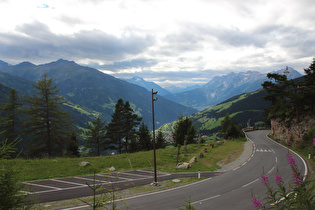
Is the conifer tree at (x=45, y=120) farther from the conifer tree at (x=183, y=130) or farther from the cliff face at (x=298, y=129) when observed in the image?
the cliff face at (x=298, y=129)

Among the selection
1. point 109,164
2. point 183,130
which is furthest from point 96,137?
point 183,130

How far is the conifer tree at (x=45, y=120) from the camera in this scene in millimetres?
28891

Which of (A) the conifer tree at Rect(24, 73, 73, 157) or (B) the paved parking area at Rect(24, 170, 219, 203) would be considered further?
(A) the conifer tree at Rect(24, 73, 73, 157)

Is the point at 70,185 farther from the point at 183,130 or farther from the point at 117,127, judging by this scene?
the point at 183,130

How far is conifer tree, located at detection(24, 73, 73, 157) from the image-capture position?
1137 inches

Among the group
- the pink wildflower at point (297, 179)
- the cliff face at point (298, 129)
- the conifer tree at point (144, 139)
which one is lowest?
the conifer tree at point (144, 139)

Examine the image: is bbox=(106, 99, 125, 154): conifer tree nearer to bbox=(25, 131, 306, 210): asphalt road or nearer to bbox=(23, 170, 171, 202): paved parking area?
A: bbox=(25, 131, 306, 210): asphalt road

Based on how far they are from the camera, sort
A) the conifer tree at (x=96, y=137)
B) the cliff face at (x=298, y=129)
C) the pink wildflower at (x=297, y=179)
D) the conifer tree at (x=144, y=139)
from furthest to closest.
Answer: the conifer tree at (x=144, y=139) → the conifer tree at (x=96, y=137) → the cliff face at (x=298, y=129) → the pink wildflower at (x=297, y=179)

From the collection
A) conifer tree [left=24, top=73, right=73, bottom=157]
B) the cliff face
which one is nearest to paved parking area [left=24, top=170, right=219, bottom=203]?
conifer tree [left=24, top=73, right=73, bottom=157]

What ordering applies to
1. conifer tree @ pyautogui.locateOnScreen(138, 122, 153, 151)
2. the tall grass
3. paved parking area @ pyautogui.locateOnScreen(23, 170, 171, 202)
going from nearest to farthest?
paved parking area @ pyautogui.locateOnScreen(23, 170, 171, 202)
the tall grass
conifer tree @ pyautogui.locateOnScreen(138, 122, 153, 151)

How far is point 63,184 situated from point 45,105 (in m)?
17.2

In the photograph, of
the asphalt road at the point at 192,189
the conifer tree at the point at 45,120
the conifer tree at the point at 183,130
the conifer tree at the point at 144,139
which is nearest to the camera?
the asphalt road at the point at 192,189

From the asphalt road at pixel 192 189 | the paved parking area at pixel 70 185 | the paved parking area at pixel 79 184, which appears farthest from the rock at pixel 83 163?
the asphalt road at pixel 192 189

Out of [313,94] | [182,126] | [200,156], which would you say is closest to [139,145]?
[182,126]
